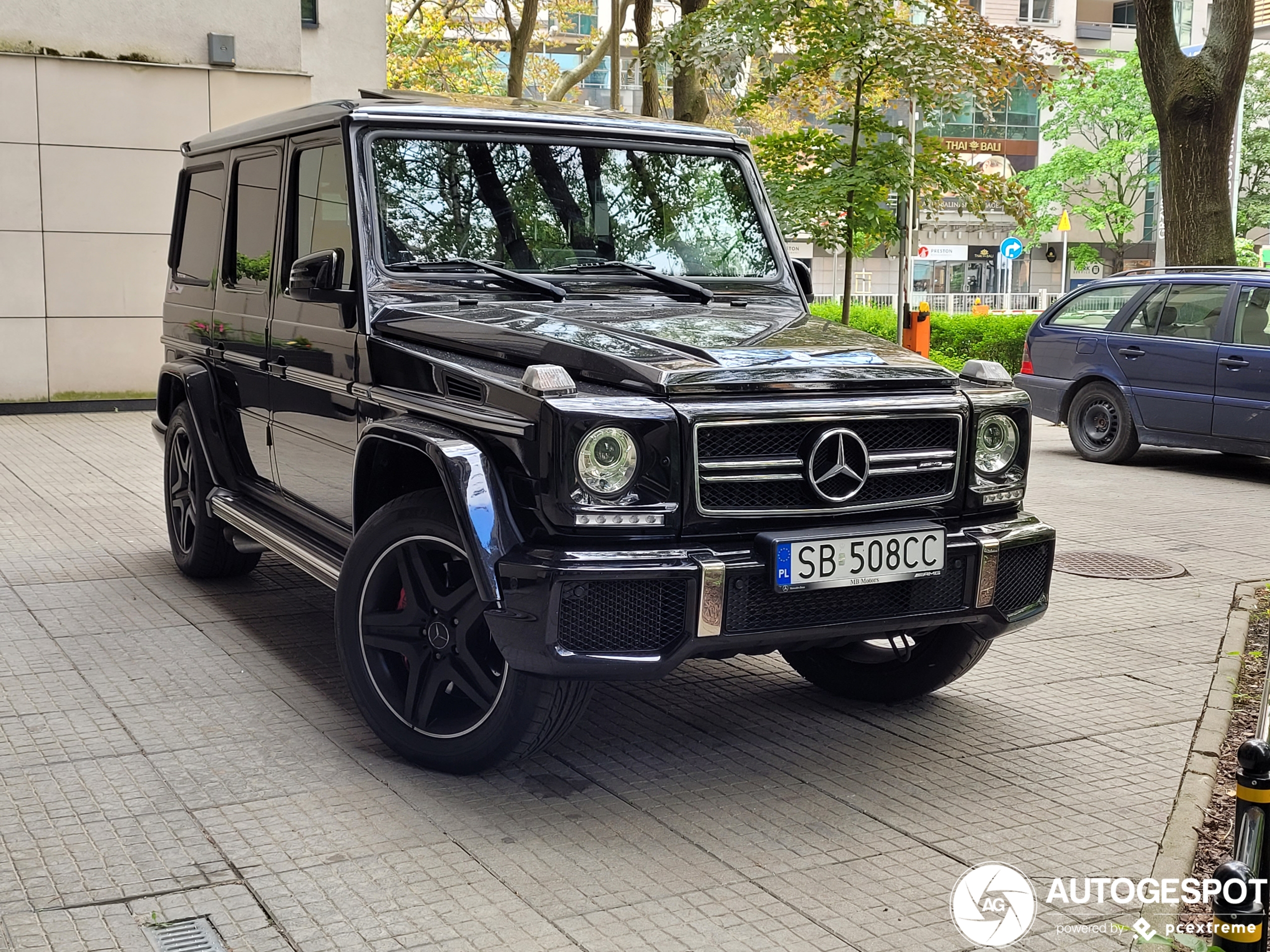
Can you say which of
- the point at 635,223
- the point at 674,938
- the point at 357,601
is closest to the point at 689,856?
the point at 674,938

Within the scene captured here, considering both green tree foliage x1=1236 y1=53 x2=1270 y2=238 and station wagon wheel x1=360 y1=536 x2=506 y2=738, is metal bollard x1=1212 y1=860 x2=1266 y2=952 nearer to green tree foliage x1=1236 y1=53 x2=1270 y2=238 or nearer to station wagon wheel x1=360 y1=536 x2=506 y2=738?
station wagon wheel x1=360 y1=536 x2=506 y2=738

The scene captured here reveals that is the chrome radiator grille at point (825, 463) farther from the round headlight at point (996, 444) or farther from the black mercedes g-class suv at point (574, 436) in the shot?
the round headlight at point (996, 444)

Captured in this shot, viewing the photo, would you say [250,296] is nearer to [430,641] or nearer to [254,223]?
[254,223]

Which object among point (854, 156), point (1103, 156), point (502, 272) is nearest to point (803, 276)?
point (502, 272)

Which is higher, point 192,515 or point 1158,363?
Result: point 1158,363

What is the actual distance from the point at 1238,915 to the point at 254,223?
5052mm

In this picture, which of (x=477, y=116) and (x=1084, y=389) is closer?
(x=477, y=116)

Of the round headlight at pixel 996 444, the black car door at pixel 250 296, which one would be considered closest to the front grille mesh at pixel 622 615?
the round headlight at pixel 996 444

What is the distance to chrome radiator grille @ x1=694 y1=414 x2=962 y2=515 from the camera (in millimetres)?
4102

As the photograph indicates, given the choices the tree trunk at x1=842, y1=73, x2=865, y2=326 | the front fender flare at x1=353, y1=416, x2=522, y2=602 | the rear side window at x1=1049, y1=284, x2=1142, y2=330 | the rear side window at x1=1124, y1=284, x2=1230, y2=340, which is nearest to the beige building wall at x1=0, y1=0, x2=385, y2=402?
the tree trunk at x1=842, y1=73, x2=865, y2=326

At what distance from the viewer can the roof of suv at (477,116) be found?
532 cm

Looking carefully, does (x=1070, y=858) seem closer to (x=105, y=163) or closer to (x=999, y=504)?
(x=999, y=504)

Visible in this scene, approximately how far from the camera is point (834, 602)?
4238 mm

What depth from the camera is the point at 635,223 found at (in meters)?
5.60
